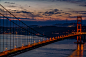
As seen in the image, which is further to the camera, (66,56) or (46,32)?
(46,32)

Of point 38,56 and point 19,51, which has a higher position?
point 19,51

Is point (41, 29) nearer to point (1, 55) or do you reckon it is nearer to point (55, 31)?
point (55, 31)

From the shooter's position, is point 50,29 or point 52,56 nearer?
point 52,56

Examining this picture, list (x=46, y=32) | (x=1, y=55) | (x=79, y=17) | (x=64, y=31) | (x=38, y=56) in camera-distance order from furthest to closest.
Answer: (x=46, y=32), (x=64, y=31), (x=79, y=17), (x=38, y=56), (x=1, y=55)

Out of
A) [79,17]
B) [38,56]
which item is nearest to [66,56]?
[38,56]

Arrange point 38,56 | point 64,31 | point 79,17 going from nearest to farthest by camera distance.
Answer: point 38,56, point 79,17, point 64,31

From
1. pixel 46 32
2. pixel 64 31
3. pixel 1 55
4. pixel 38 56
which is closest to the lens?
pixel 1 55

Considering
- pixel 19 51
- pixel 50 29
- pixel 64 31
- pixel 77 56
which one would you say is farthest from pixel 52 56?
pixel 50 29

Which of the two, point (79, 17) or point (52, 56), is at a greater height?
point (79, 17)

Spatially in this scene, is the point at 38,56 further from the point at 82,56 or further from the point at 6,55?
the point at 6,55
